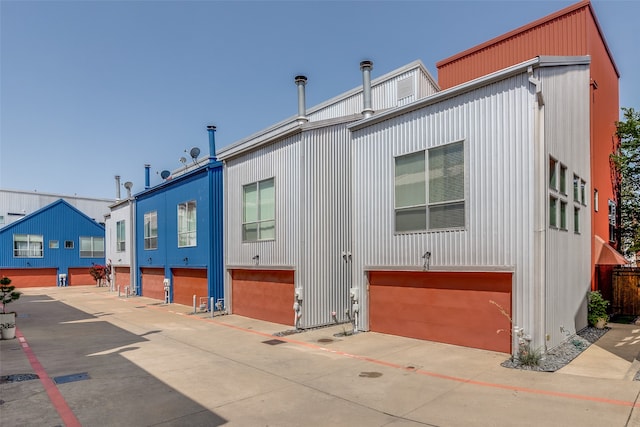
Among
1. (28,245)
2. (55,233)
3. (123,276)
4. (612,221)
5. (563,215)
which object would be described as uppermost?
(563,215)

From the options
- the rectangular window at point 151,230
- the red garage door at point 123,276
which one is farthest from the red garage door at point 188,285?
the red garage door at point 123,276

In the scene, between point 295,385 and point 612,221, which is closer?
point 295,385

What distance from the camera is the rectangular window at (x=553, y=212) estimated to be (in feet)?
30.8

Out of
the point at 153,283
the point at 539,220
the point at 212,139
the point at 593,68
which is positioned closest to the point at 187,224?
the point at 212,139

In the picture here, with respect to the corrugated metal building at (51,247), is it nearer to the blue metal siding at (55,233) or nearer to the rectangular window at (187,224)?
the blue metal siding at (55,233)

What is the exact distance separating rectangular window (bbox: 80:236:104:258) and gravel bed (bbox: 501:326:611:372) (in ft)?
137

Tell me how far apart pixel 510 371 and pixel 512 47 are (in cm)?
1500

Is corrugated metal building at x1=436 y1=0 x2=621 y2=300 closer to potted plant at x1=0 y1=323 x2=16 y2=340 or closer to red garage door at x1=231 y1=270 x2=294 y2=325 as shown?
red garage door at x1=231 y1=270 x2=294 y2=325

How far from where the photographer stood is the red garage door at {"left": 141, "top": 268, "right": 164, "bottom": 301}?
23062mm

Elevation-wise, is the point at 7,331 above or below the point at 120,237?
below

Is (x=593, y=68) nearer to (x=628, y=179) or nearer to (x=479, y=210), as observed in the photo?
(x=628, y=179)

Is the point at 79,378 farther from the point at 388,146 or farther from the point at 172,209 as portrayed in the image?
the point at 172,209

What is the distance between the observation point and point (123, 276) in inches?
1148

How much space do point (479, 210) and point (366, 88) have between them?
5.79m
